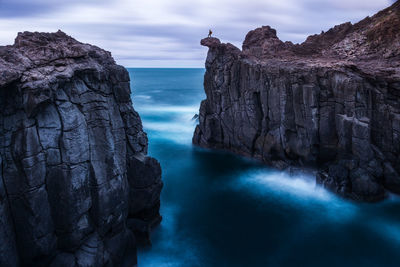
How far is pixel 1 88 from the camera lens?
1218cm

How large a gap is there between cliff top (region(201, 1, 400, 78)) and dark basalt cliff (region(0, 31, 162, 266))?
22.0 metres

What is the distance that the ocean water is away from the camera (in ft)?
64.4

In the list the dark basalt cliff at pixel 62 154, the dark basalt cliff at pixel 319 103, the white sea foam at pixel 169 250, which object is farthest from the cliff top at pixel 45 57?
the dark basalt cliff at pixel 319 103

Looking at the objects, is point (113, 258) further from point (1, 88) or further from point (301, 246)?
point (301, 246)

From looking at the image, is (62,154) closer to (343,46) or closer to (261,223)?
(261,223)

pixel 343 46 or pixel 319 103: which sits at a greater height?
pixel 343 46

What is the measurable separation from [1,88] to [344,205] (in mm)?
25136

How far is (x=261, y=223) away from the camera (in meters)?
23.5

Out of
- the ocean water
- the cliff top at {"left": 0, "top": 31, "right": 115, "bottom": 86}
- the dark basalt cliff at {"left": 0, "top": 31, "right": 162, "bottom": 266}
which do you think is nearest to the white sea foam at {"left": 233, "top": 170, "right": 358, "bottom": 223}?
the ocean water

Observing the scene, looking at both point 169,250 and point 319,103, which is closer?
point 169,250

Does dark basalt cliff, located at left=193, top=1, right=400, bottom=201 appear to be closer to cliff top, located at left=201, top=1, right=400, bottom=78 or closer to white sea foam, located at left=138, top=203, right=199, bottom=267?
cliff top, located at left=201, top=1, right=400, bottom=78

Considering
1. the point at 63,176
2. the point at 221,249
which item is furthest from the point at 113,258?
the point at 221,249

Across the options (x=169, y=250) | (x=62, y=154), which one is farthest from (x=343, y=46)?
(x=62, y=154)

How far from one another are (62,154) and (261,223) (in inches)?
623
